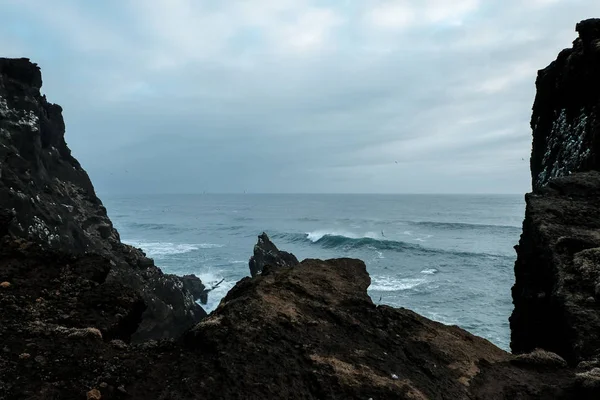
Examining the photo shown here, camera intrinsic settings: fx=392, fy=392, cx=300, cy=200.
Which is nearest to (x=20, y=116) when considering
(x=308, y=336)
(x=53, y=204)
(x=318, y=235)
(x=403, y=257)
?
(x=53, y=204)

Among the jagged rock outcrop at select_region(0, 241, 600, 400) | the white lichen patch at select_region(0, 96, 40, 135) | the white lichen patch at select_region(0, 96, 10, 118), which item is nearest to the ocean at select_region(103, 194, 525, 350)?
the white lichen patch at select_region(0, 96, 40, 135)

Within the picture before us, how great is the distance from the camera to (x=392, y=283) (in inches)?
1774

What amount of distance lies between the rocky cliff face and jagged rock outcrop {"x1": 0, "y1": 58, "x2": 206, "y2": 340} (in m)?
20.4

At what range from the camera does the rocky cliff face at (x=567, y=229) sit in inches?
320

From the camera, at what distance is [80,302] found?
7633 millimetres

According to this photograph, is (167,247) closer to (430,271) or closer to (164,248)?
(164,248)

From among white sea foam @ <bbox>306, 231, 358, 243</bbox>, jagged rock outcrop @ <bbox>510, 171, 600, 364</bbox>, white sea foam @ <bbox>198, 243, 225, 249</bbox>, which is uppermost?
jagged rock outcrop @ <bbox>510, 171, 600, 364</bbox>

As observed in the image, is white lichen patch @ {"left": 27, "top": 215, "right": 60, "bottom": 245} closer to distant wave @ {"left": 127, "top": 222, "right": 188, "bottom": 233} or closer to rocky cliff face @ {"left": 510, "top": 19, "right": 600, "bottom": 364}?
rocky cliff face @ {"left": 510, "top": 19, "right": 600, "bottom": 364}

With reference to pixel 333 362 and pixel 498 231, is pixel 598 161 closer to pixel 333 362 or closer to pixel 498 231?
pixel 333 362

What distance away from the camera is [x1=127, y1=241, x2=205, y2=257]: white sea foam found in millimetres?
67988

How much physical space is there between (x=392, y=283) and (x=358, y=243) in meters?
29.0

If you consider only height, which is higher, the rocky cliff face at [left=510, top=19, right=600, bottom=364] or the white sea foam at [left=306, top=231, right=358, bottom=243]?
the rocky cliff face at [left=510, top=19, right=600, bottom=364]

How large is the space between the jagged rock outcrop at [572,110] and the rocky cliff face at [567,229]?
0.13 ft

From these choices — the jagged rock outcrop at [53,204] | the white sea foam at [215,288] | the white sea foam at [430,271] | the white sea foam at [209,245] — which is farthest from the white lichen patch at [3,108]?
the white sea foam at [209,245]
